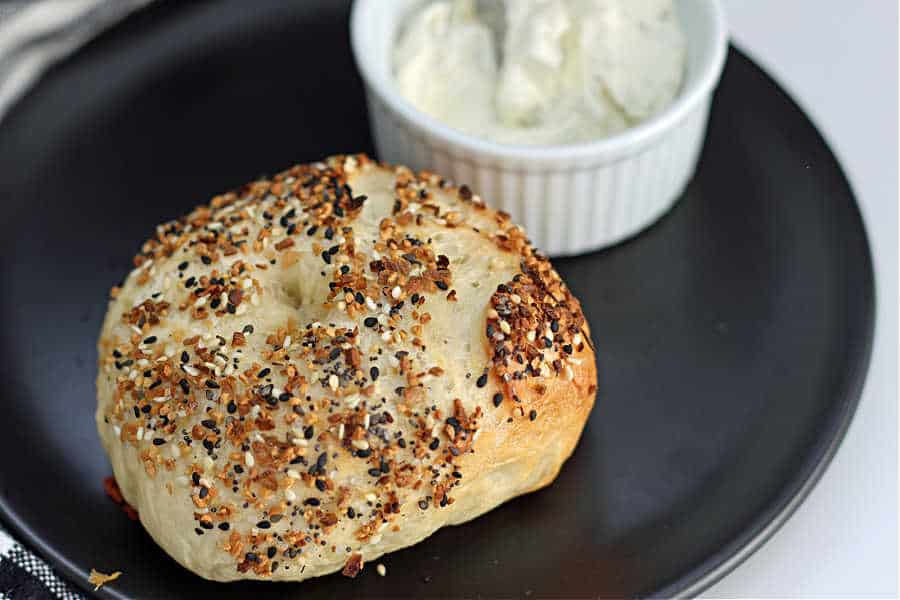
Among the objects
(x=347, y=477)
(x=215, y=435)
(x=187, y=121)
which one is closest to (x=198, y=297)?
(x=215, y=435)

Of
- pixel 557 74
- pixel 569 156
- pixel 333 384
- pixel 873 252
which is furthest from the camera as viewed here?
pixel 873 252

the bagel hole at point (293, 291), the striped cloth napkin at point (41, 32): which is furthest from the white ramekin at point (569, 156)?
the striped cloth napkin at point (41, 32)

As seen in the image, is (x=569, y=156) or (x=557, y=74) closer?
(x=569, y=156)

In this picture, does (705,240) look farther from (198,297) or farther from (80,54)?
(80,54)

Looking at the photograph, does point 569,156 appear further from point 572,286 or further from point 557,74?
point 572,286

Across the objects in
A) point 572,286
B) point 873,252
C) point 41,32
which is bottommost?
point 873,252

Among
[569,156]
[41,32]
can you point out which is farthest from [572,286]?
[41,32]
